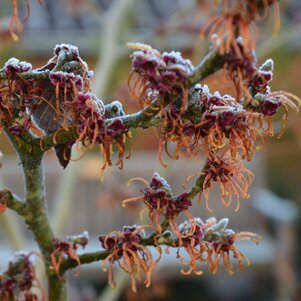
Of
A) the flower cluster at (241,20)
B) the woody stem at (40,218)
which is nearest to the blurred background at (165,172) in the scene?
the woody stem at (40,218)

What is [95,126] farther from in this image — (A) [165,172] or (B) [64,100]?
(A) [165,172]

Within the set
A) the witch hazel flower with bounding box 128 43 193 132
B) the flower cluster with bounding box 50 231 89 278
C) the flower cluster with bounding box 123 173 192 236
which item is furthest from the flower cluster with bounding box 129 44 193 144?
the flower cluster with bounding box 50 231 89 278

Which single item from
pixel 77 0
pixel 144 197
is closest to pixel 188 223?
pixel 144 197

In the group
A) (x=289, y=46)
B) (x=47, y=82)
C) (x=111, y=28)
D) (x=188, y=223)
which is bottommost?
(x=188, y=223)

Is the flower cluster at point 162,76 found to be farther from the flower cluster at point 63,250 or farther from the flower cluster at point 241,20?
the flower cluster at point 63,250

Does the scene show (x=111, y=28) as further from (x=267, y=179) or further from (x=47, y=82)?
(x=267, y=179)

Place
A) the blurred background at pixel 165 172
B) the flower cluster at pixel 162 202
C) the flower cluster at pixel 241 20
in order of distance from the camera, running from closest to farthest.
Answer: the flower cluster at pixel 241 20, the flower cluster at pixel 162 202, the blurred background at pixel 165 172
